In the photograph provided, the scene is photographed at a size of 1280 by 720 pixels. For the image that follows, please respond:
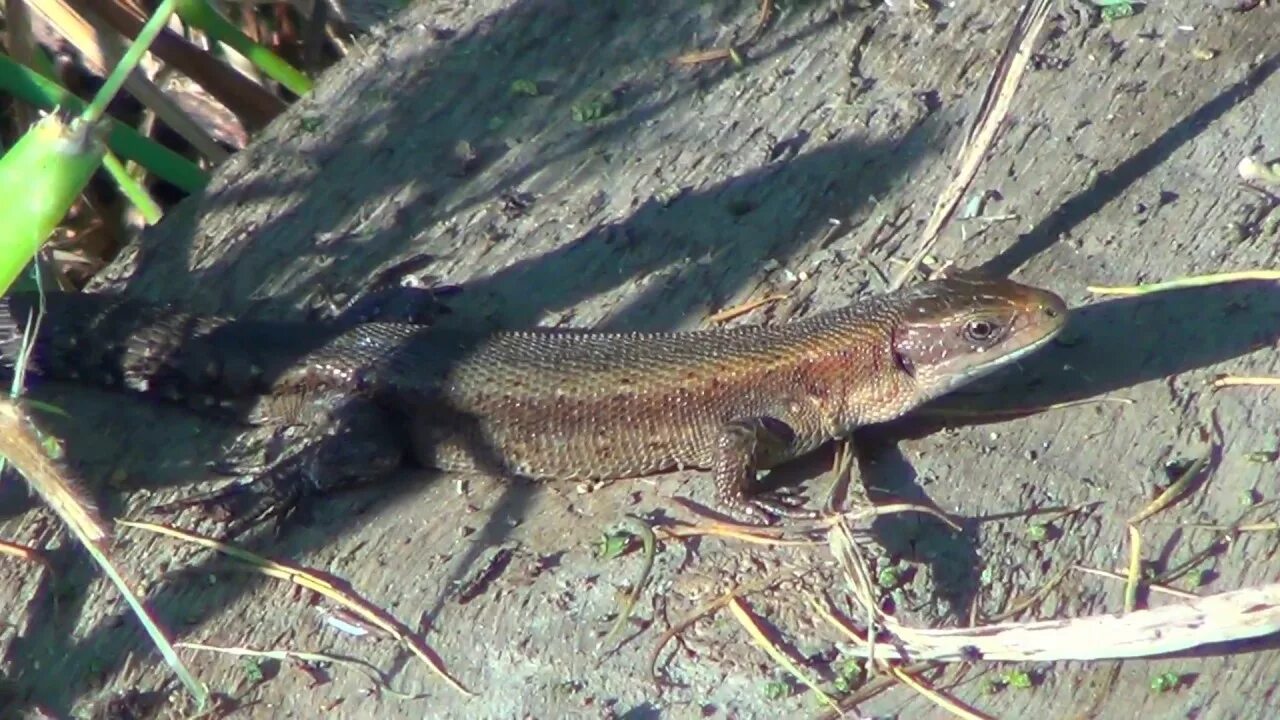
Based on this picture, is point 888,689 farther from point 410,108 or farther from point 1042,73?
point 410,108

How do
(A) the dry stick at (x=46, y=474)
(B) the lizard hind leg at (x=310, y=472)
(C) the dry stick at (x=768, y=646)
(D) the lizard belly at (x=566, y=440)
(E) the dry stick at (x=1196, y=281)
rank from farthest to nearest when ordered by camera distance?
(D) the lizard belly at (x=566, y=440) < (E) the dry stick at (x=1196, y=281) < (B) the lizard hind leg at (x=310, y=472) < (C) the dry stick at (x=768, y=646) < (A) the dry stick at (x=46, y=474)

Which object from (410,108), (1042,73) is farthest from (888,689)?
(410,108)

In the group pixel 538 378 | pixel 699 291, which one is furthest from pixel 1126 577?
pixel 538 378

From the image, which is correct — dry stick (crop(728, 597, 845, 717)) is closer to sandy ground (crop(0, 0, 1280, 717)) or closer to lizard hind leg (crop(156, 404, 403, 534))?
sandy ground (crop(0, 0, 1280, 717))

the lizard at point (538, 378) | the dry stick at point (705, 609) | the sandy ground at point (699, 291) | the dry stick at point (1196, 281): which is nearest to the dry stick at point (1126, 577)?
the sandy ground at point (699, 291)

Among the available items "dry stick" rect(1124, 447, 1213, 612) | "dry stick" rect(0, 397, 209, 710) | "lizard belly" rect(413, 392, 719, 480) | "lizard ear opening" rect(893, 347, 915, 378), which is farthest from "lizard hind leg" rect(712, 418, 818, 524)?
"dry stick" rect(0, 397, 209, 710)

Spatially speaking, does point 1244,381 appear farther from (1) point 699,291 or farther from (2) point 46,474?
(2) point 46,474

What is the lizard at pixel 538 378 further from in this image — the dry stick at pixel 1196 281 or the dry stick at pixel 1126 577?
the dry stick at pixel 1126 577
